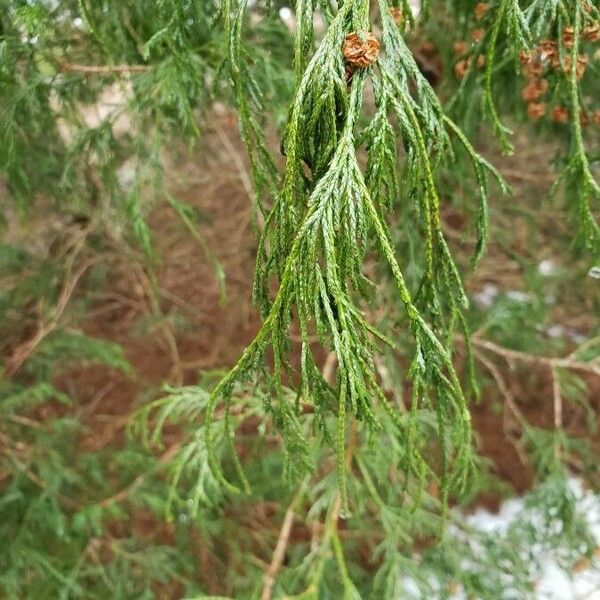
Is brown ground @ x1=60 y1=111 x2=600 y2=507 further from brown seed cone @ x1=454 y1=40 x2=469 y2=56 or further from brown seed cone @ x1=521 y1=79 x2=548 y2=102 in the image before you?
brown seed cone @ x1=521 y1=79 x2=548 y2=102

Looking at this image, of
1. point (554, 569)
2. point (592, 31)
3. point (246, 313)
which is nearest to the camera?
point (592, 31)

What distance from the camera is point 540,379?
4.62 meters

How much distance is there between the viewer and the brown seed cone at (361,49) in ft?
3.45

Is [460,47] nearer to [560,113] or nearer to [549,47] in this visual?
[560,113]

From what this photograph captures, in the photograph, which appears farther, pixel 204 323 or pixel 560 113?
pixel 204 323

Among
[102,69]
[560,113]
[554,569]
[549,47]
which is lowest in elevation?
[554,569]

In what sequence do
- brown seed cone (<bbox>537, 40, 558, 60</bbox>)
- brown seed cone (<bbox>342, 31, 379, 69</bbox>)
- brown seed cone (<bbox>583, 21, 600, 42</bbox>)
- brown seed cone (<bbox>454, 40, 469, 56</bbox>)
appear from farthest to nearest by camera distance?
brown seed cone (<bbox>454, 40, 469, 56</bbox>) → brown seed cone (<bbox>537, 40, 558, 60</bbox>) → brown seed cone (<bbox>583, 21, 600, 42</bbox>) → brown seed cone (<bbox>342, 31, 379, 69</bbox>)

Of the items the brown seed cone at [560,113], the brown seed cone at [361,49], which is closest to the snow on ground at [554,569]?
the brown seed cone at [560,113]

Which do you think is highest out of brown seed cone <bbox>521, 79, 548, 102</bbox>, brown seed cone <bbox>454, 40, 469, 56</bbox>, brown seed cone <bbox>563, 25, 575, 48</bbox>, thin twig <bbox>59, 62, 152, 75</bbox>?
thin twig <bbox>59, 62, 152, 75</bbox>

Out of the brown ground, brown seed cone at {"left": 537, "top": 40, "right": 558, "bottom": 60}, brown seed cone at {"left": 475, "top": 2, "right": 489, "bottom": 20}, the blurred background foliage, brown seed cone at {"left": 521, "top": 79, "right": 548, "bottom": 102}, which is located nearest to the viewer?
brown seed cone at {"left": 537, "top": 40, "right": 558, "bottom": 60}

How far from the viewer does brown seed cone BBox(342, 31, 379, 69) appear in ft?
3.45

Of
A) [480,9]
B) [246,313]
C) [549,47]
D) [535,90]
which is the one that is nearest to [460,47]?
[535,90]

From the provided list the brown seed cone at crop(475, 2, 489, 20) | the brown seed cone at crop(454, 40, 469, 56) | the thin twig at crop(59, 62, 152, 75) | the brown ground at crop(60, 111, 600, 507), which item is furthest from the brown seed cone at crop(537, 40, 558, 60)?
the brown ground at crop(60, 111, 600, 507)

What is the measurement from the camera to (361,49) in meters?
1.05
